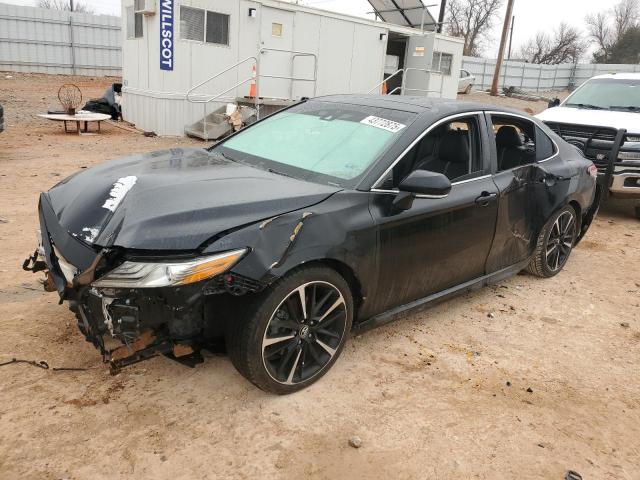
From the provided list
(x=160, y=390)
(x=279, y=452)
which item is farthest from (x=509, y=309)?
(x=160, y=390)

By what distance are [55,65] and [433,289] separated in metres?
26.5

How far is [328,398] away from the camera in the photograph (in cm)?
293

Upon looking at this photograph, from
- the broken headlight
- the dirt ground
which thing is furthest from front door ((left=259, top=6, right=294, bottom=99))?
the broken headlight

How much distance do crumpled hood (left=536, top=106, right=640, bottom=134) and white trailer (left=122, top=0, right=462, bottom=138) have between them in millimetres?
6775

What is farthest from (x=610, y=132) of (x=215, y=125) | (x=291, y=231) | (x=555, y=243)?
(x=215, y=125)

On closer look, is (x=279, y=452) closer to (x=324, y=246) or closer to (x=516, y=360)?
(x=324, y=246)

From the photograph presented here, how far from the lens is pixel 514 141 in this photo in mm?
4441

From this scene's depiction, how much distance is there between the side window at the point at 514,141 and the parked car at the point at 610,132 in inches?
94.1

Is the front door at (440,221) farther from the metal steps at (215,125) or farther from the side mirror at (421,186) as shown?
the metal steps at (215,125)

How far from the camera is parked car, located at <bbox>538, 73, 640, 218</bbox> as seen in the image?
22.7ft

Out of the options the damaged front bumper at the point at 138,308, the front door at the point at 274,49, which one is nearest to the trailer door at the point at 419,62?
the front door at the point at 274,49

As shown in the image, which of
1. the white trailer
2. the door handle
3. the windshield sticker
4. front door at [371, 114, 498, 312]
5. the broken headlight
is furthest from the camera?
the white trailer

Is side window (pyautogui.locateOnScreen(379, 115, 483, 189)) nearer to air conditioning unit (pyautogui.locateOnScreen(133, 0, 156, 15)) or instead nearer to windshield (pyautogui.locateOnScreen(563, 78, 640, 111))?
windshield (pyautogui.locateOnScreen(563, 78, 640, 111))

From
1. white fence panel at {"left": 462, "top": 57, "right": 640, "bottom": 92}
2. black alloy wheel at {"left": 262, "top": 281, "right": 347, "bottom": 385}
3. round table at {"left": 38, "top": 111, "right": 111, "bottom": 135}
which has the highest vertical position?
white fence panel at {"left": 462, "top": 57, "right": 640, "bottom": 92}
